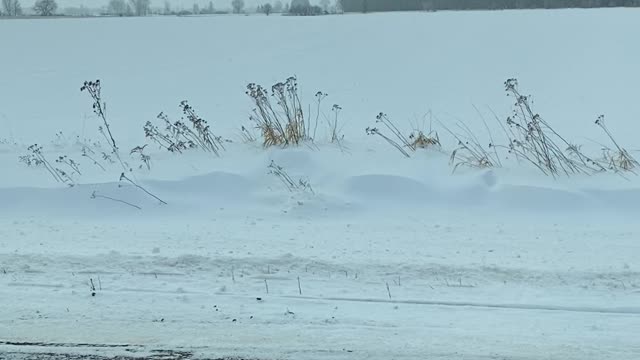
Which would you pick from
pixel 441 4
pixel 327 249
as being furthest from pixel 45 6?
pixel 327 249

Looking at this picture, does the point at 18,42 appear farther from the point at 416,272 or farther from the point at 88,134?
the point at 416,272

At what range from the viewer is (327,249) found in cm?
630

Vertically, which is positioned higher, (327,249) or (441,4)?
(441,4)

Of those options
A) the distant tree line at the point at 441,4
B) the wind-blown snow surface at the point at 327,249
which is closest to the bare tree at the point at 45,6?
the distant tree line at the point at 441,4

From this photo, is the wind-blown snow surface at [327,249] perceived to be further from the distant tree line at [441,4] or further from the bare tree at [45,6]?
the distant tree line at [441,4]

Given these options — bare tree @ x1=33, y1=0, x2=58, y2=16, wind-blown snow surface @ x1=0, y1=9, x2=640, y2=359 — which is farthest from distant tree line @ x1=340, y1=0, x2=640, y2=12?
wind-blown snow surface @ x1=0, y1=9, x2=640, y2=359

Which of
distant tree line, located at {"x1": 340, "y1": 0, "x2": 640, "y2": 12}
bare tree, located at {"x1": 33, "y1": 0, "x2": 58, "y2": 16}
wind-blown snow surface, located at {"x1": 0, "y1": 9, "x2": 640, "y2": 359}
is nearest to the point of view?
wind-blown snow surface, located at {"x1": 0, "y1": 9, "x2": 640, "y2": 359}

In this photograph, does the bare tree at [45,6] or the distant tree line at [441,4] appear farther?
the distant tree line at [441,4]

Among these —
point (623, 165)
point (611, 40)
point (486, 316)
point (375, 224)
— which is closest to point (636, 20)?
point (611, 40)

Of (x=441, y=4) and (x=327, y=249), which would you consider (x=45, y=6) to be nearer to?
(x=441, y=4)

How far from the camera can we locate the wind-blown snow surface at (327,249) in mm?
4609

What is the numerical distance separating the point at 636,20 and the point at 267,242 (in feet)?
82.9

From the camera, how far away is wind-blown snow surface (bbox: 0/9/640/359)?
15.1ft

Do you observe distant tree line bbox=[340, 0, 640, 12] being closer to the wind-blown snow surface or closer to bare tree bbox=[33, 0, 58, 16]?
bare tree bbox=[33, 0, 58, 16]
